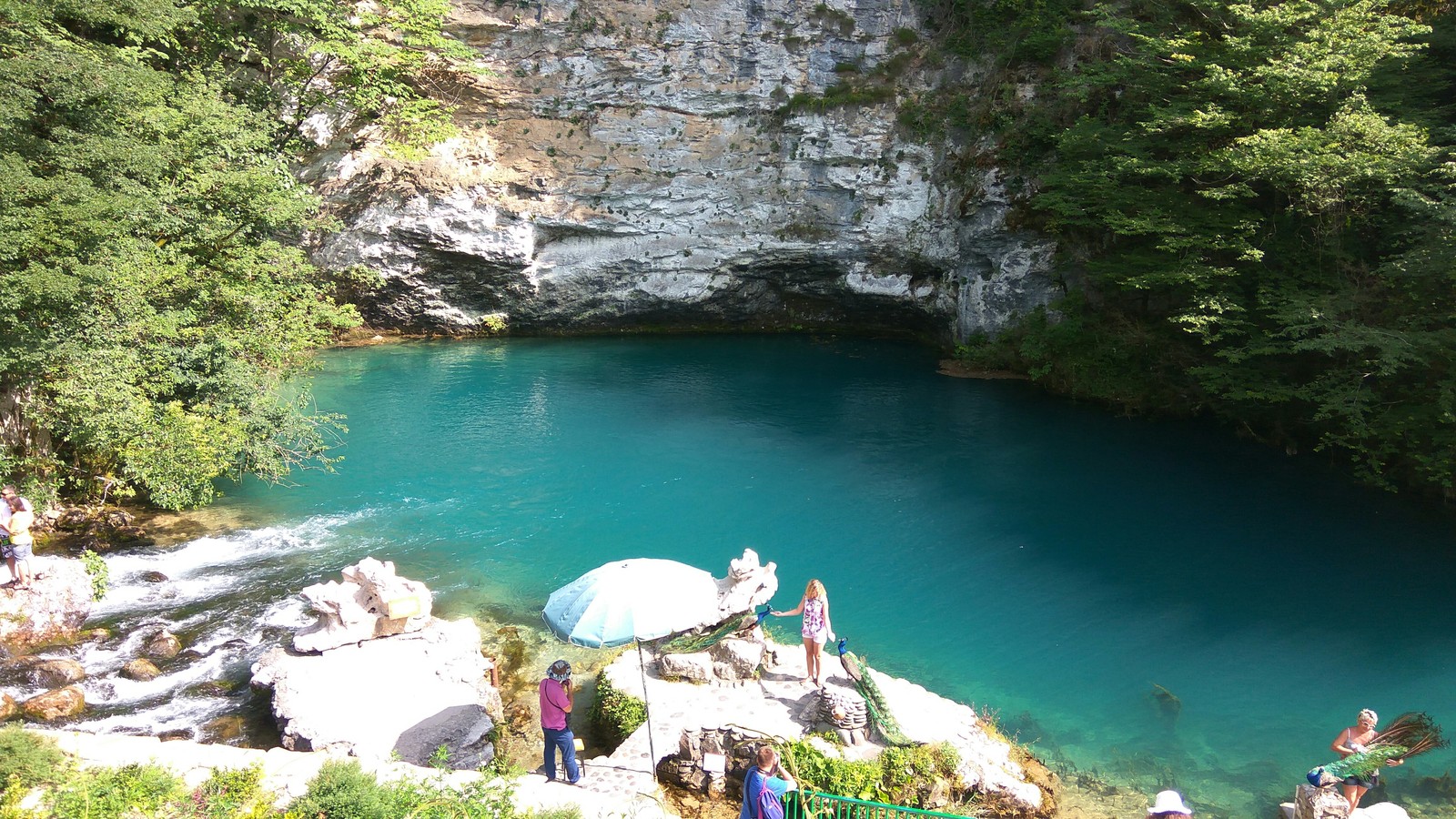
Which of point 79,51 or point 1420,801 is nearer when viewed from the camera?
point 1420,801

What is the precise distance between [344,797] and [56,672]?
24.1 ft

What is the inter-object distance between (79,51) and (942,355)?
2569 cm

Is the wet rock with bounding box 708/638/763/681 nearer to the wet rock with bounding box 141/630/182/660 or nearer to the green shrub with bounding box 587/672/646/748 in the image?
the green shrub with bounding box 587/672/646/748

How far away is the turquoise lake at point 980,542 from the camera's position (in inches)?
489

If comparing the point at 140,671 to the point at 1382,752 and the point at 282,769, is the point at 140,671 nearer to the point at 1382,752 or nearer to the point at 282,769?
the point at 282,769

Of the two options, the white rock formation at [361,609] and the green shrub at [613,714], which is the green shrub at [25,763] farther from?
Result: the green shrub at [613,714]

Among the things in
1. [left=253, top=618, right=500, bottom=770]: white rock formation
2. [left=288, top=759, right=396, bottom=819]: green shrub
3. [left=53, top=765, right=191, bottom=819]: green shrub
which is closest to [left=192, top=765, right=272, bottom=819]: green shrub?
[left=53, top=765, right=191, bottom=819]: green shrub

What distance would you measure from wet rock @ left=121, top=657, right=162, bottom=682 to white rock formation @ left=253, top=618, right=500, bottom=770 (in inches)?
58.2

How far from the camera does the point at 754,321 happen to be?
36969 mm

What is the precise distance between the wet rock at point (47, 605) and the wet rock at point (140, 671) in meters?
1.51

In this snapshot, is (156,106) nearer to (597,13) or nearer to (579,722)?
(579,722)

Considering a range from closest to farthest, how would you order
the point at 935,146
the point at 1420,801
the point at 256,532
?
the point at 1420,801, the point at 256,532, the point at 935,146

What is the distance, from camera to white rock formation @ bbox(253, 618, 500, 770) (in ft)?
34.1

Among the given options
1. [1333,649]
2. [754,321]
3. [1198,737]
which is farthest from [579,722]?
[754,321]
